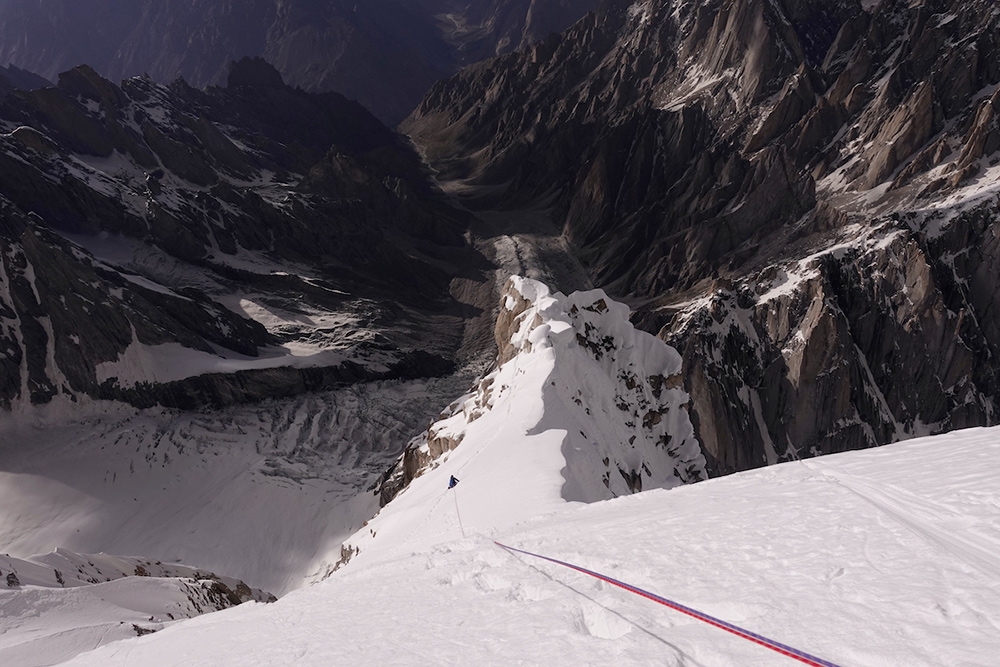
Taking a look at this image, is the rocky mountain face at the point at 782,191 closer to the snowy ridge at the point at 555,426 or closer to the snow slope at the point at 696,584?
the snowy ridge at the point at 555,426

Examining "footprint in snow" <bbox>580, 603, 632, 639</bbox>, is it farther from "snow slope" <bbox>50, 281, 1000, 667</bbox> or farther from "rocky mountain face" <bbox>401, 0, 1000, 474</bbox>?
"rocky mountain face" <bbox>401, 0, 1000, 474</bbox>

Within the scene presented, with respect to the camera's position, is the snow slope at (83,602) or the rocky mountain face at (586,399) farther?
the rocky mountain face at (586,399)

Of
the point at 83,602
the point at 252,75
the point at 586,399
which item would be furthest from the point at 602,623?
the point at 252,75

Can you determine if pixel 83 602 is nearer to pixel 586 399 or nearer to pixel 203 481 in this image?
pixel 586 399

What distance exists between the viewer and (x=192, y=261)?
7512 centimetres

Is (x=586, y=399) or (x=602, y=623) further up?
(x=586, y=399)

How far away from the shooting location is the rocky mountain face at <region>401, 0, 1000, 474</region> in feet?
176

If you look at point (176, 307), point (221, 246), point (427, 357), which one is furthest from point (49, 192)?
point (427, 357)

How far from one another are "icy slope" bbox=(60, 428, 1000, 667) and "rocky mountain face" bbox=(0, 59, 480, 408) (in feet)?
157

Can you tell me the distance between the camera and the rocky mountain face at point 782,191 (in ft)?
176

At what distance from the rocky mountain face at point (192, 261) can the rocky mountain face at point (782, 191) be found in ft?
97.7

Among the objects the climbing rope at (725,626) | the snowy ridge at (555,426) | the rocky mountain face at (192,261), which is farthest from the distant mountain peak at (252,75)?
the climbing rope at (725,626)

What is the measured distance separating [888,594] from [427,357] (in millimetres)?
63161

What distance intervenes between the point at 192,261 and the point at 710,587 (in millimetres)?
81312
